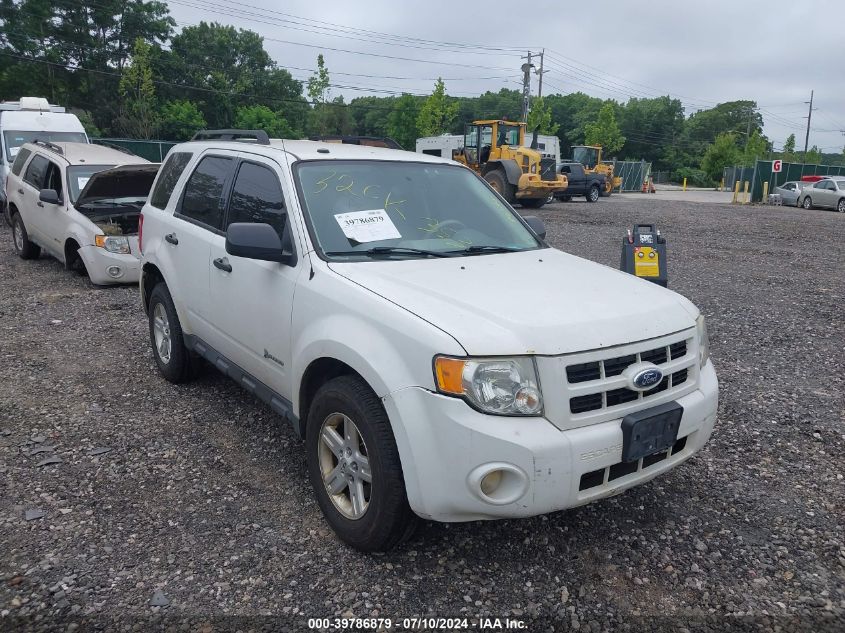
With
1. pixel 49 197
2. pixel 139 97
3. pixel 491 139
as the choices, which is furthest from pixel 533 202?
pixel 139 97

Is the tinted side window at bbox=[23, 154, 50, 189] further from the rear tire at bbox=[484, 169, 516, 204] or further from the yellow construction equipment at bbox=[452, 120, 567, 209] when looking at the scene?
the yellow construction equipment at bbox=[452, 120, 567, 209]

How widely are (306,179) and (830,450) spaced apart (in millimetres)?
3729

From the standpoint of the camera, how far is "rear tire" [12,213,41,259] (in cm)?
1055

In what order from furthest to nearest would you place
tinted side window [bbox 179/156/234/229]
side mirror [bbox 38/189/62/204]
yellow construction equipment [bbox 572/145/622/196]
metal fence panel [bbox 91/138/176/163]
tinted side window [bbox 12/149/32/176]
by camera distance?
1. yellow construction equipment [bbox 572/145/622/196]
2. metal fence panel [bbox 91/138/176/163]
3. tinted side window [bbox 12/149/32/176]
4. side mirror [bbox 38/189/62/204]
5. tinted side window [bbox 179/156/234/229]

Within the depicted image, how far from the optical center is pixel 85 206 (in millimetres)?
8719

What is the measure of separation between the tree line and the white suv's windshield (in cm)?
4528

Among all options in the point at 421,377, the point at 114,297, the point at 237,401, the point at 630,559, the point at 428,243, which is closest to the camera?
the point at 421,377

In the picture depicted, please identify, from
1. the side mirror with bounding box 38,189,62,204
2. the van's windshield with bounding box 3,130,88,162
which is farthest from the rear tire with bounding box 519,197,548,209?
the side mirror with bounding box 38,189,62,204

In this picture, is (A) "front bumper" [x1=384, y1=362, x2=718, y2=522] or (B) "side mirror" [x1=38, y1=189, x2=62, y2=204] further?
(B) "side mirror" [x1=38, y1=189, x2=62, y2=204]

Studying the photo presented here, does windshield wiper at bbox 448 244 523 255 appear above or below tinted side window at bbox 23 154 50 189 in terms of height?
below

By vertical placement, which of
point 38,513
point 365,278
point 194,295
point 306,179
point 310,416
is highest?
point 306,179

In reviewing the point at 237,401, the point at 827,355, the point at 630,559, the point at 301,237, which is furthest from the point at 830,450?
the point at 237,401

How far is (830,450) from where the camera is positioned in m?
4.24

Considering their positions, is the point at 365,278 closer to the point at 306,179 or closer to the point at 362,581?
the point at 306,179
